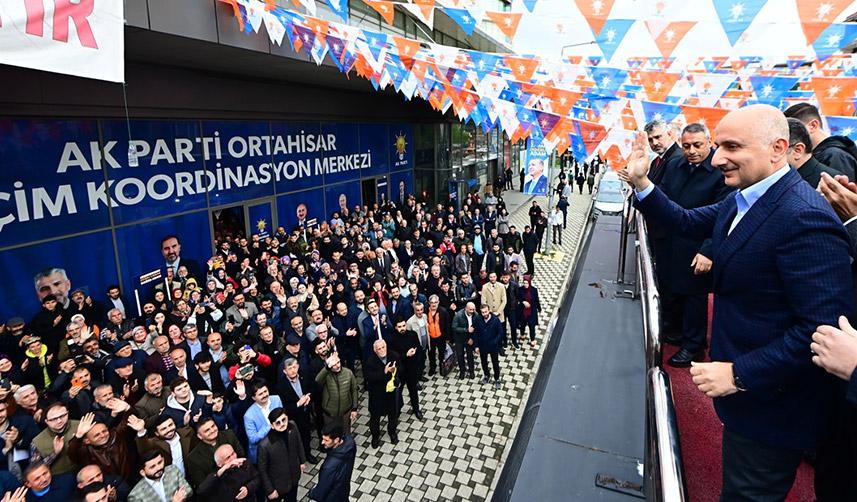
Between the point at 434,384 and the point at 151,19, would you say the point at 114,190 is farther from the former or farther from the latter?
the point at 434,384

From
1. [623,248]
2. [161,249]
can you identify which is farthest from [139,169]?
[623,248]

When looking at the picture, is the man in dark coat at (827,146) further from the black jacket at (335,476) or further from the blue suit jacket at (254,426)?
the blue suit jacket at (254,426)

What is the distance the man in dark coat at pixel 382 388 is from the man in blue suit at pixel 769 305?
5407mm

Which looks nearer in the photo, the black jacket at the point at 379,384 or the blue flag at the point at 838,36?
the blue flag at the point at 838,36

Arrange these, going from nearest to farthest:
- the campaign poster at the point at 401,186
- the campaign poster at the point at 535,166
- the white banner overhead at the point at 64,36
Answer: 1. the white banner overhead at the point at 64,36
2. the campaign poster at the point at 535,166
3. the campaign poster at the point at 401,186

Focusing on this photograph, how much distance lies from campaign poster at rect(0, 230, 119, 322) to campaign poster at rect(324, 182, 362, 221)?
743cm

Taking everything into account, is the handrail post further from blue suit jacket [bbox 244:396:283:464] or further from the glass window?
the glass window

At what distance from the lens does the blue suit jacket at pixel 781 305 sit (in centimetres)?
154

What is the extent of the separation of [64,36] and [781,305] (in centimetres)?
547

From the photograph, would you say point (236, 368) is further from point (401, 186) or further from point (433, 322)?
point (401, 186)

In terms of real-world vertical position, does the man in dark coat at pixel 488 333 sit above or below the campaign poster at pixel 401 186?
below

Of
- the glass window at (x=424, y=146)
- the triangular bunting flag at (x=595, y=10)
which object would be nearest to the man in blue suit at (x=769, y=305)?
the triangular bunting flag at (x=595, y=10)

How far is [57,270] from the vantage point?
893 cm

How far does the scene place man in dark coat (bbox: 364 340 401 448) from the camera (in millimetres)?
6898
